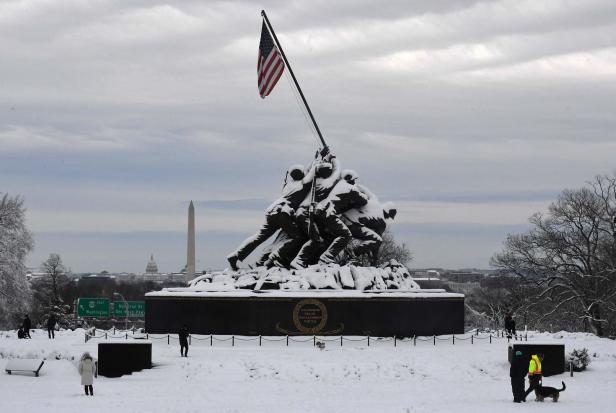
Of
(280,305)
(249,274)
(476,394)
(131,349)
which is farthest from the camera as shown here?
(249,274)

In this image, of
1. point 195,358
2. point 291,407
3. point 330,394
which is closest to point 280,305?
point 195,358

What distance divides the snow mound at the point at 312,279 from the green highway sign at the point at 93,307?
3.33m

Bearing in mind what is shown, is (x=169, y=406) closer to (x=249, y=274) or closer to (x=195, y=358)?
(x=195, y=358)

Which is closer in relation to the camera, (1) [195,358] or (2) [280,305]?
(1) [195,358]

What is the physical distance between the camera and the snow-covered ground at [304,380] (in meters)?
20.5

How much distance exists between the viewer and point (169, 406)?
20.3 meters

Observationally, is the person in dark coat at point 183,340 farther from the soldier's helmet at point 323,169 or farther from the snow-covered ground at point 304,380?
the soldier's helmet at point 323,169

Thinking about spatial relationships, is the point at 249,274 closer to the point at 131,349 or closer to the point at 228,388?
the point at 131,349

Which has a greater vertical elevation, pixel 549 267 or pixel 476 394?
pixel 549 267

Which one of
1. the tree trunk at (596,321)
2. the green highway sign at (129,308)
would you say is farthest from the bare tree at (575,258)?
the green highway sign at (129,308)

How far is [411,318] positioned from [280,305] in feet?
14.7

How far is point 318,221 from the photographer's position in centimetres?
3578

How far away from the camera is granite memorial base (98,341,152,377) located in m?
26.2

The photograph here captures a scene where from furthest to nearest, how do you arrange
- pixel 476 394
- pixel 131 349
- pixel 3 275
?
pixel 3 275 → pixel 131 349 → pixel 476 394
